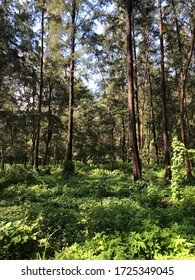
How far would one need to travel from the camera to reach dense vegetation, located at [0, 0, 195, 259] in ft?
14.3

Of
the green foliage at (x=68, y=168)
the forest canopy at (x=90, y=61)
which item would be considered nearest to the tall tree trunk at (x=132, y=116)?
the forest canopy at (x=90, y=61)

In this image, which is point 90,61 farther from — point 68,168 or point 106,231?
point 106,231

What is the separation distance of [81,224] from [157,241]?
1.90 m

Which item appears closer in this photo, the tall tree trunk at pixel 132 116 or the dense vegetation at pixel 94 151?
the dense vegetation at pixel 94 151

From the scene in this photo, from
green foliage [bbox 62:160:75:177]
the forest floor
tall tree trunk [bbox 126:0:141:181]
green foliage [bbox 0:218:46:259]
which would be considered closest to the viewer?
the forest floor

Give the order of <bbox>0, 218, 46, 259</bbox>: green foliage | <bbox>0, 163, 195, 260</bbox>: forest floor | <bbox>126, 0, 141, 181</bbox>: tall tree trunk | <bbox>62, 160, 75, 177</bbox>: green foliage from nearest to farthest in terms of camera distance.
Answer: <bbox>0, 163, 195, 260</bbox>: forest floor, <bbox>0, 218, 46, 259</bbox>: green foliage, <bbox>126, 0, 141, 181</bbox>: tall tree trunk, <bbox>62, 160, 75, 177</bbox>: green foliage

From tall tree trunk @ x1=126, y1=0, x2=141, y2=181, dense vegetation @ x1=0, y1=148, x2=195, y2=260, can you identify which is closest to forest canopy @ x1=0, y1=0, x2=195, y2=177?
→ tall tree trunk @ x1=126, y1=0, x2=141, y2=181

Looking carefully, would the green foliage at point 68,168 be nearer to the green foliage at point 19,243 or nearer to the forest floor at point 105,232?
the forest floor at point 105,232

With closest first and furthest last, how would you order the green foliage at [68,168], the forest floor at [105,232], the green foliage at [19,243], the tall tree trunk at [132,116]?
the forest floor at [105,232] < the green foliage at [19,243] < the tall tree trunk at [132,116] < the green foliage at [68,168]

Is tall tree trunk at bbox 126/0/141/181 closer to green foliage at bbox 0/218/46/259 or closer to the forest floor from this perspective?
the forest floor

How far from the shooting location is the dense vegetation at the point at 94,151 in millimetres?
4371

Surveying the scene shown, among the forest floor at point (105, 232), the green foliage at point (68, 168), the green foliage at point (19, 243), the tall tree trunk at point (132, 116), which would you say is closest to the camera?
the forest floor at point (105, 232)

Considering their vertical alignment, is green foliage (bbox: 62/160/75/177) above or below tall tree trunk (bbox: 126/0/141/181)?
below

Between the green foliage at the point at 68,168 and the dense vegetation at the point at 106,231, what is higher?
the green foliage at the point at 68,168
